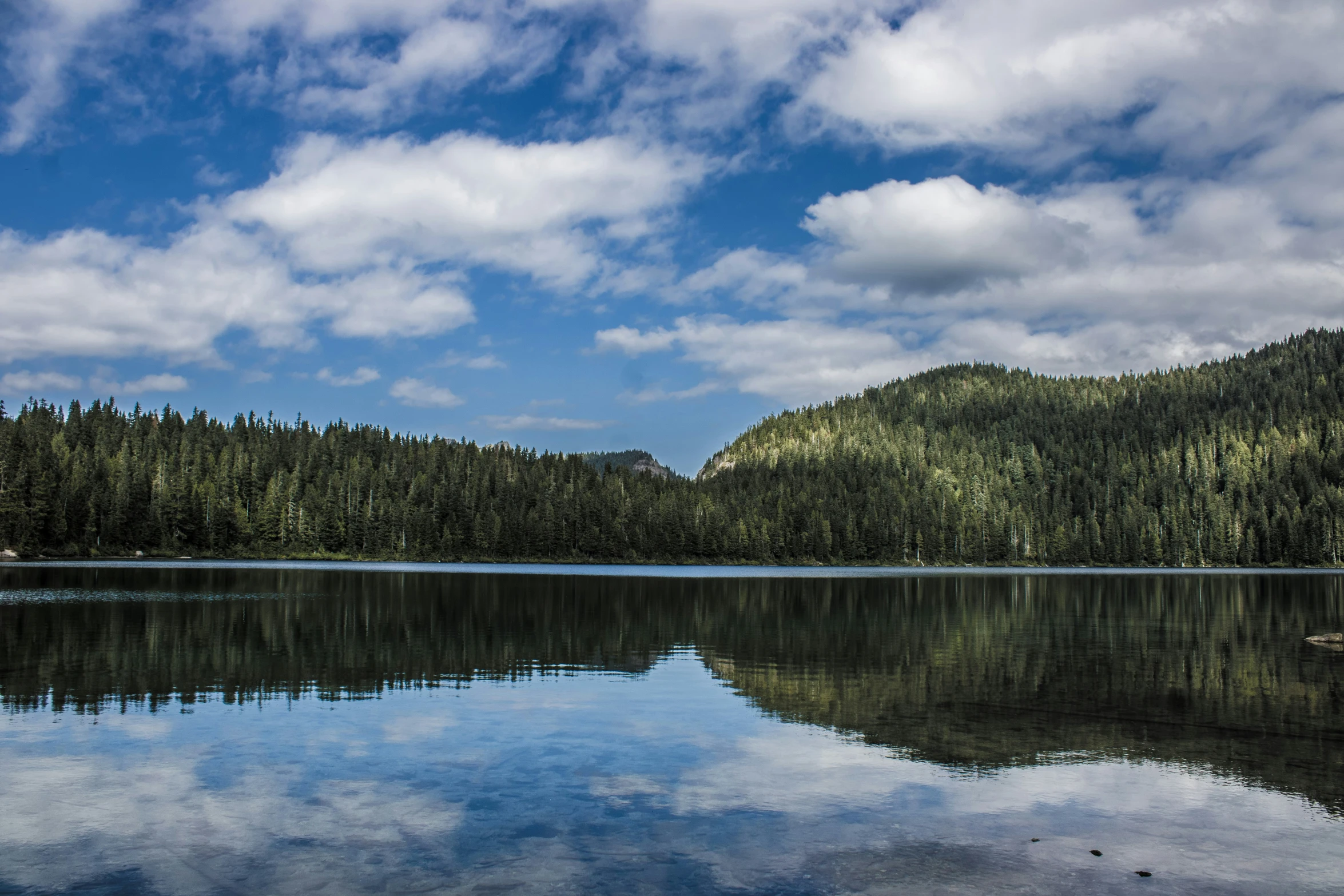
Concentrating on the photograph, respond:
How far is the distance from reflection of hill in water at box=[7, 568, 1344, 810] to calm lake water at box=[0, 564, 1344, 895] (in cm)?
22

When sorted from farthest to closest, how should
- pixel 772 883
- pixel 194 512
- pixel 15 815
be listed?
pixel 194 512 < pixel 15 815 < pixel 772 883

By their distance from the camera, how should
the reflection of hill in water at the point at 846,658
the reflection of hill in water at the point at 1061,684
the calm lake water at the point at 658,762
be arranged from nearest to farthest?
the calm lake water at the point at 658,762
the reflection of hill in water at the point at 1061,684
the reflection of hill in water at the point at 846,658

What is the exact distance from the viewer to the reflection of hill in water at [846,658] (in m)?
23.2

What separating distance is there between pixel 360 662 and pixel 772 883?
25.0 m

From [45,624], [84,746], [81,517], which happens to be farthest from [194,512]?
[84,746]

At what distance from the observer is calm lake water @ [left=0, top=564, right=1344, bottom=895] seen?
13.5m

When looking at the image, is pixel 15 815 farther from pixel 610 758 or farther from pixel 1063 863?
pixel 1063 863

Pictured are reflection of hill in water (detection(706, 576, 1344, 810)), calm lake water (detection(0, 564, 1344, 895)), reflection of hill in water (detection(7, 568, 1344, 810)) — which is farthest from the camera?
reflection of hill in water (detection(7, 568, 1344, 810))

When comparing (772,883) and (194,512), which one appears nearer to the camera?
(772,883)

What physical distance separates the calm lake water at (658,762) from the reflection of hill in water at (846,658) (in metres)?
0.22

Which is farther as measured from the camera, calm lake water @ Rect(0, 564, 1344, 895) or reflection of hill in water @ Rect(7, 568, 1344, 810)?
reflection of hill in water @ Rect(7, 568, 1344, 810)

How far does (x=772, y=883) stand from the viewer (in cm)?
1280

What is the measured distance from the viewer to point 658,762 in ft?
65.6

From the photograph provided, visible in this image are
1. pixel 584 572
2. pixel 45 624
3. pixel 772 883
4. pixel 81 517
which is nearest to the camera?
pixel 772 883
